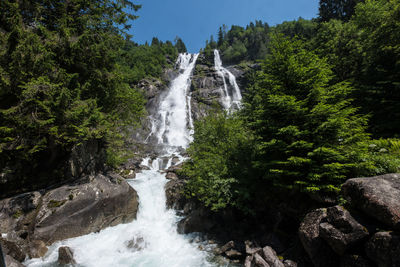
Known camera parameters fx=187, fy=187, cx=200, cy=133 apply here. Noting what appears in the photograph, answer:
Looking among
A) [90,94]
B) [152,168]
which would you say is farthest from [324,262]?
[152,168]

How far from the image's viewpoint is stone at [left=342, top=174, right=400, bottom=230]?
16.2 feet

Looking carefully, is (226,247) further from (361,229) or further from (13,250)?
(13,250)

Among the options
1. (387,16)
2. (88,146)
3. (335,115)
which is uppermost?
(387,16)

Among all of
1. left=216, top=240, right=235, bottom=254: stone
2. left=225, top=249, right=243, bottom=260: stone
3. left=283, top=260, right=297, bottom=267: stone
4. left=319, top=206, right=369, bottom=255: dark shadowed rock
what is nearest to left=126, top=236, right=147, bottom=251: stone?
left=216, top=240, right=235, bottom=254: stone

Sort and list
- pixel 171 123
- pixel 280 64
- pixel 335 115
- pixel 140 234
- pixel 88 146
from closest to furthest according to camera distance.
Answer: pixel 335 115, pixel 280 64, pixel 140 234, pixel 88 146, pixel 171 123

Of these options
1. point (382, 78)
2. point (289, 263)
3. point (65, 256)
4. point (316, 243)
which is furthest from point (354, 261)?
point (382, 78)

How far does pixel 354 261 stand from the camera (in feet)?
18.2

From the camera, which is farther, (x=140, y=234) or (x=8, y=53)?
(x=140, y=234)

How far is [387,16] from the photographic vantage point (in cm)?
1405

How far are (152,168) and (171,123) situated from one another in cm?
1567

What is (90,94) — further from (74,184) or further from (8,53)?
(74,184)

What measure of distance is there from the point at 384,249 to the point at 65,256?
1220 cm

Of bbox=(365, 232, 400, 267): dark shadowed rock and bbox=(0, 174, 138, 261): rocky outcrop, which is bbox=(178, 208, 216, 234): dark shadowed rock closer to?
bbox=(0, 174, 138, 261): rocky outcrop

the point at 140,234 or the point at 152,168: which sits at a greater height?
the point at 152,168
